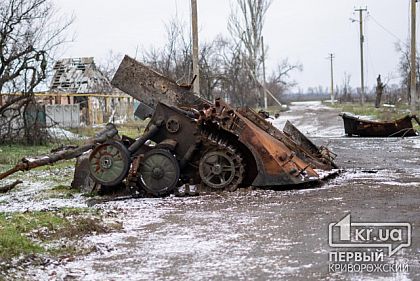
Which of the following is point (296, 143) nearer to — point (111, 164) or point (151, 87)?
point (151, 87)

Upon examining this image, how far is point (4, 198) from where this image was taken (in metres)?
10.9

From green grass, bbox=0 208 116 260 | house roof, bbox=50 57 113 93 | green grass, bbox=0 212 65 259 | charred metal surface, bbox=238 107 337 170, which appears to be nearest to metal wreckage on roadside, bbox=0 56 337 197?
charred metal surface, bbox=238 107 337 170

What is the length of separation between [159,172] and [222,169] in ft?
3.36

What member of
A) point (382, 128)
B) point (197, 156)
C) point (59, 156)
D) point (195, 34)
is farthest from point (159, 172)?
point (382, 128)

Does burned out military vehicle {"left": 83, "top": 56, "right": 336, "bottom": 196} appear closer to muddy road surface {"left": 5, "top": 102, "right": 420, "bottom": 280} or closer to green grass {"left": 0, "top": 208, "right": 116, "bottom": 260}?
muddy road surface {"left": 5, "top": 102, "right": 420, "bottom": 280}

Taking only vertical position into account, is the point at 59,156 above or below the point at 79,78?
below

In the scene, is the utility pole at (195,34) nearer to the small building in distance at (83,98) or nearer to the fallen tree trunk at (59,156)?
the fallen tree trunk at (59,156)

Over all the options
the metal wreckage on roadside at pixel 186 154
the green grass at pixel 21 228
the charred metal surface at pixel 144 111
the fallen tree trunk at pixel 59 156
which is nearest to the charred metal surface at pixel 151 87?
the metal wreckage on roadside at pixel 186 154

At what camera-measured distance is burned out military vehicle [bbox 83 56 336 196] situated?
396 inches

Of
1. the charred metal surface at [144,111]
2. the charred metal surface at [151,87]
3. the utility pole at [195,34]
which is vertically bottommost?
the charred metal surface at [144,111]

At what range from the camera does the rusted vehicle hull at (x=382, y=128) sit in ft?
79.7

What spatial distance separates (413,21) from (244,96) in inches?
1190

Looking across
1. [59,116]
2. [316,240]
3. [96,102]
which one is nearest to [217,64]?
[96,102]

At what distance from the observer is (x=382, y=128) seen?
2447 centimetres
